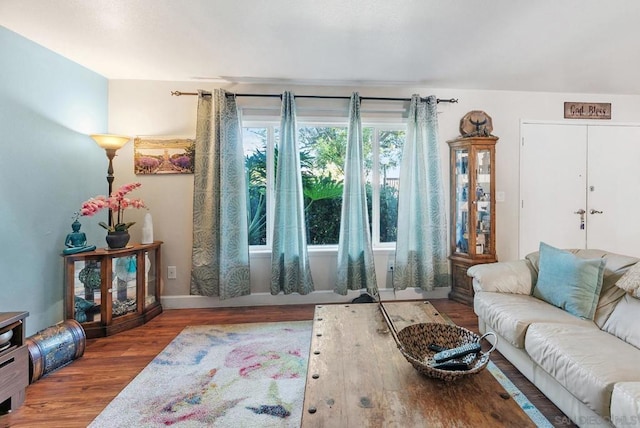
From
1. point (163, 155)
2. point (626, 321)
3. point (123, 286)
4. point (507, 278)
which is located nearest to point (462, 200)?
point (507, 278)

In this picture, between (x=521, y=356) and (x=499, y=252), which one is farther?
(x=499, y=252)

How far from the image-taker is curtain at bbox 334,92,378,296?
9.91 ft

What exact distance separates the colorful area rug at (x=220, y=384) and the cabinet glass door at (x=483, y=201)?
2.12 metres

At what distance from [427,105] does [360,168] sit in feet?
3.43

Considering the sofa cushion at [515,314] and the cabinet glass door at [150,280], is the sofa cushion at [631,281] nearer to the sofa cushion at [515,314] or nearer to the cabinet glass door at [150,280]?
the sofa cushion at [515,314]

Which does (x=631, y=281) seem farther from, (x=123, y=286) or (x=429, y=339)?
(x=123, y=286)

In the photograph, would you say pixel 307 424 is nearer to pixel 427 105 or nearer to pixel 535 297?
pixel 535 297

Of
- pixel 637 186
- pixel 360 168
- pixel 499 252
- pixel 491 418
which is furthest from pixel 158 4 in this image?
pixel 637 186

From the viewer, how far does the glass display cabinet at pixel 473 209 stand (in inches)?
119

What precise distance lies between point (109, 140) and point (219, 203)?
1117 millimetres

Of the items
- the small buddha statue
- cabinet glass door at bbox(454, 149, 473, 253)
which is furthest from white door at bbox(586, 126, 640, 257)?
the small buddha statue

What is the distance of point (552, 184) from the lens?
3.36m

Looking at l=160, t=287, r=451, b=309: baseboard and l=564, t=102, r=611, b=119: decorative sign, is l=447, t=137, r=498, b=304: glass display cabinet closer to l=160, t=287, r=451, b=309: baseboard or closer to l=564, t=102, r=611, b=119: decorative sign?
l=160, t=287, r=451, b=309: baseboard

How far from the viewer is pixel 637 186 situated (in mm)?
3420
